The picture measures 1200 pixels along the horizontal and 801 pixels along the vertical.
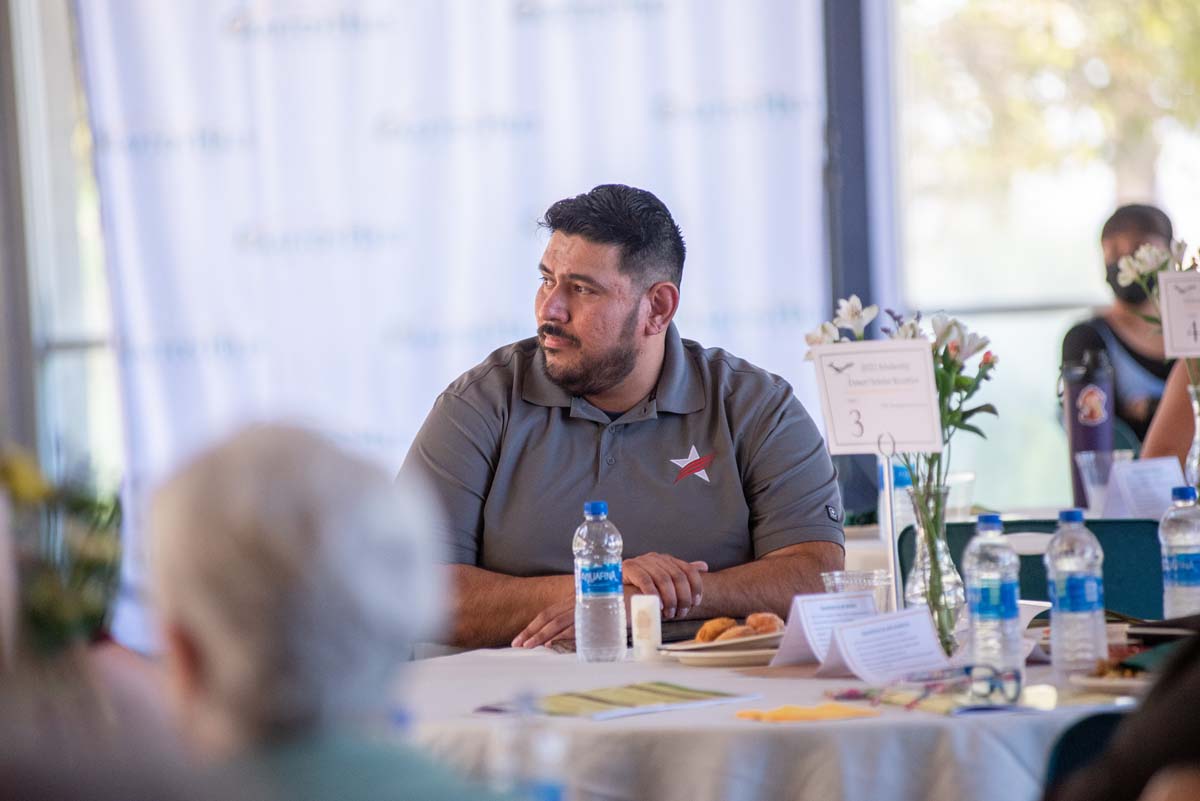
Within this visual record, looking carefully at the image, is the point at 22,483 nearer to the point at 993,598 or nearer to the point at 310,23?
the point at 993,598

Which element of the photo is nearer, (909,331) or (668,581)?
(909,331)

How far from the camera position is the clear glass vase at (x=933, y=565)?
2.38 metres

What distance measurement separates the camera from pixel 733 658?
2391 mm

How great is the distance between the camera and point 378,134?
5.65 m

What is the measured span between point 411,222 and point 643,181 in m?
0.87

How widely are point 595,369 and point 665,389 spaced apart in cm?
16

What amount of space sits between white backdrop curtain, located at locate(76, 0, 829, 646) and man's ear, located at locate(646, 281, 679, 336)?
186 cm

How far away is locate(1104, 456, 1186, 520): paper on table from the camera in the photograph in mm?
3336

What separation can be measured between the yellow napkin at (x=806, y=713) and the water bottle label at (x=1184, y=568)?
0.83 metres

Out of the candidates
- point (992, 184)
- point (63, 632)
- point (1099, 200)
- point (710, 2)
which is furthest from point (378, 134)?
point (63, 632)

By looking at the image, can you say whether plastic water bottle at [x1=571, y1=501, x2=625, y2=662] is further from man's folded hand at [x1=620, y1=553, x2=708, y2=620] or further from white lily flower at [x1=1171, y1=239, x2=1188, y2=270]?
white lily flower at [x1=1171, y1=239, x2=1188, y2=270]

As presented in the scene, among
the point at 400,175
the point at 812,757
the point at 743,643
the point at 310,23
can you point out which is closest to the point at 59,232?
the point at 310,23

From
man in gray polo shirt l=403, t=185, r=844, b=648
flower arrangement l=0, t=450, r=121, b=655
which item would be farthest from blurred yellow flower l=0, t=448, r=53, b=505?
man in gray polo shirt l=403, t=185, r=844, b=648

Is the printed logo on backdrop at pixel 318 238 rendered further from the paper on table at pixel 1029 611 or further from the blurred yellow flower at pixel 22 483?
the blurred yellow flower at pixel 22 483
